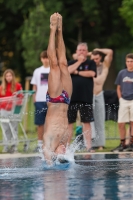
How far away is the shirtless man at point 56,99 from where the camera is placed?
469 inches

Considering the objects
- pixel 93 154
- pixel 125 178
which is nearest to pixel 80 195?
pixel 125 178

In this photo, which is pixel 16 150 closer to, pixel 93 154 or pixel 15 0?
pixel 93 154

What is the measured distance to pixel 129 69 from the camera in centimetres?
1691

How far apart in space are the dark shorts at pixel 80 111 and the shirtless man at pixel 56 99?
395 centimetres

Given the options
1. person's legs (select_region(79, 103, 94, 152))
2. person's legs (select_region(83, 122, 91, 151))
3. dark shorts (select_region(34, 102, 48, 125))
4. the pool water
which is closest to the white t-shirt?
dark shorts (select_region(34, 102, 48, 125))

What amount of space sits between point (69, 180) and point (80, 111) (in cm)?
614

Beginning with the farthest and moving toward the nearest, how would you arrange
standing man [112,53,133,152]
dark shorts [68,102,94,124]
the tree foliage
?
the tree foliage
standing man [112,53,133,152]
dark shorts [68,102,94,124]

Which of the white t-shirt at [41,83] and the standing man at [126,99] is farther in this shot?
the white t-shirt at [41,83]

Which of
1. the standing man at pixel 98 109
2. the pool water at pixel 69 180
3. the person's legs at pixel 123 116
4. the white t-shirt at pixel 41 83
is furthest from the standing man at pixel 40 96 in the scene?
the pool water at pixel 69 180

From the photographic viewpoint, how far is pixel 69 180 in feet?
33.7

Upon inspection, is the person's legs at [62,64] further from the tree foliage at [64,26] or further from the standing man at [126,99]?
the tree foliage at [64,26]

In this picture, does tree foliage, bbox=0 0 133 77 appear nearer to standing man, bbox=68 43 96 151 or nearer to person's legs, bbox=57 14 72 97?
standing man, bbox=68 43 96 151

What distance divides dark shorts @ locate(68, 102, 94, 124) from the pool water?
250 centimetres

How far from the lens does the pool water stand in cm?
886
